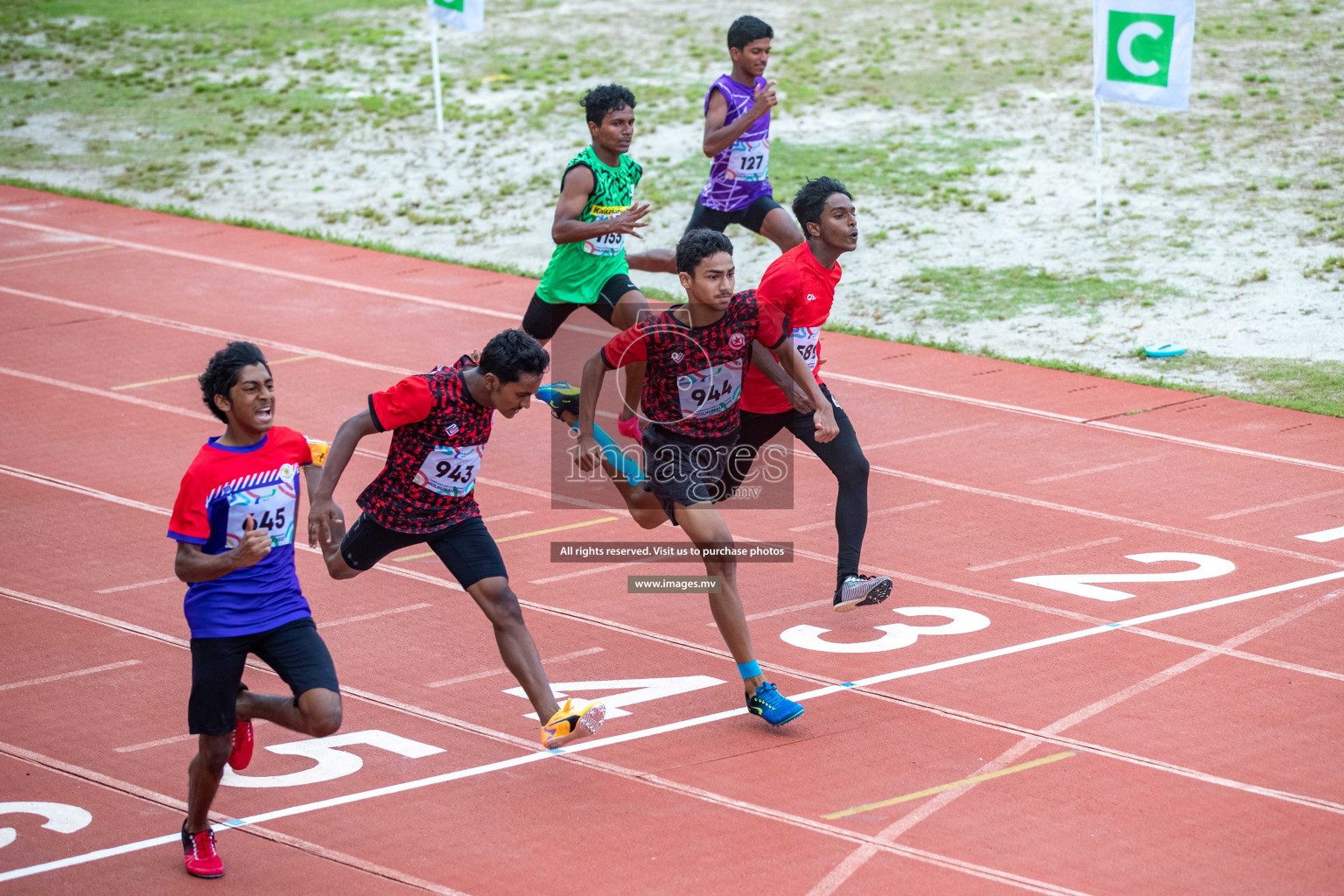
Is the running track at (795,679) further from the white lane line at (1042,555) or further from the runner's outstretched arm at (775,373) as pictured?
the runner's outstretched arm at (775,373)

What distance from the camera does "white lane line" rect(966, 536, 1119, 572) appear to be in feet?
28.9

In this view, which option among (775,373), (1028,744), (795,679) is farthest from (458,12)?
(1028,744)

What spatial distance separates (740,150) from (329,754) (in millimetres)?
6263

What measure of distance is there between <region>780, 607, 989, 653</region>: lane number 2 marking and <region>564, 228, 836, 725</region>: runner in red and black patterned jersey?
3.12 ft

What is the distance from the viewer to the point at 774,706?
22.0ft

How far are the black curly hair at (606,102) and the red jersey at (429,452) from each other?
136 inches

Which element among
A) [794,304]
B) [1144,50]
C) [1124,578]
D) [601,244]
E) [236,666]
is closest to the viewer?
[236,666]

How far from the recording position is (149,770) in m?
6.43

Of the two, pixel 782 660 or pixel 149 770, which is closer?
pixel 149 770

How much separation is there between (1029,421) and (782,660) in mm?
4698

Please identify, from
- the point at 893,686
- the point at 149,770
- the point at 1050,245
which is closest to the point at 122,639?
the point at 149,770

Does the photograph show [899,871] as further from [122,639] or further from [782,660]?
[122,639]

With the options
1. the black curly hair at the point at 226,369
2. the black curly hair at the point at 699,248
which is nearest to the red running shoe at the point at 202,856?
the black curly hair at the point at 226,369

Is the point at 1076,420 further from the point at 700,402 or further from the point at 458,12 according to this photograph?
the point at 458,12
